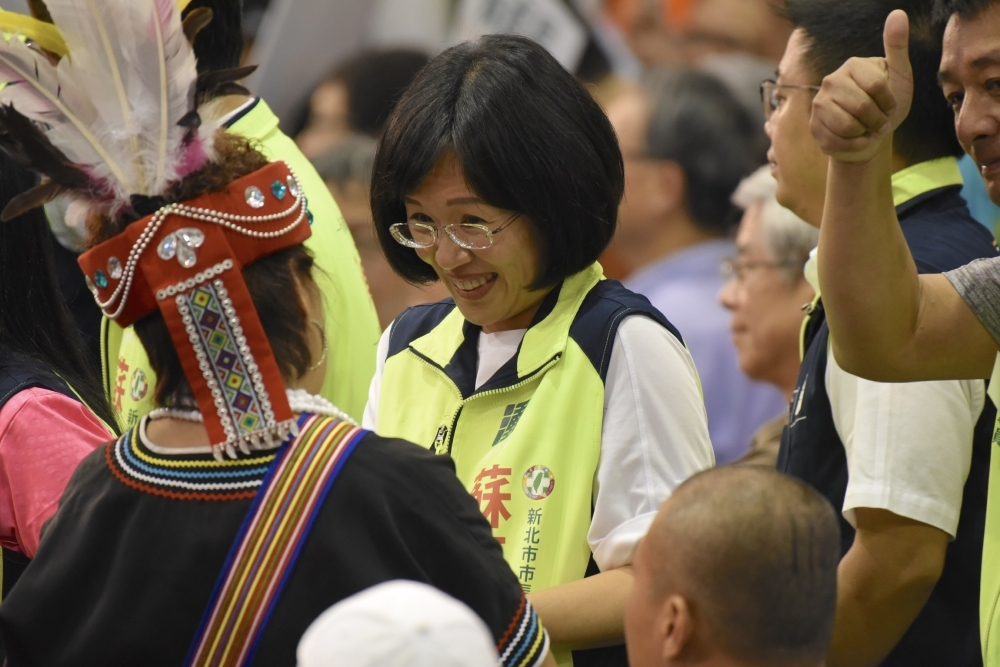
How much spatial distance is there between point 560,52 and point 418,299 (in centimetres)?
129

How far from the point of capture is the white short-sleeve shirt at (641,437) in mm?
2271

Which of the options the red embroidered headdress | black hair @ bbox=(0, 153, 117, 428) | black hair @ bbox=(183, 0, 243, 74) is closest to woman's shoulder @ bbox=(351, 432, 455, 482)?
the red embroidered headdress

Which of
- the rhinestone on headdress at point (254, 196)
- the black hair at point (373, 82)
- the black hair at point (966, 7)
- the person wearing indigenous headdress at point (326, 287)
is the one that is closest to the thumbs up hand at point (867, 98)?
the black hair at point (966, 7)

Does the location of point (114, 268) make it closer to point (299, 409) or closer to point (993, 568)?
point (299, 409)

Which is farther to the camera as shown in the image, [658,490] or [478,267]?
[478,267]

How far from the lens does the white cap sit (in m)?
1.42

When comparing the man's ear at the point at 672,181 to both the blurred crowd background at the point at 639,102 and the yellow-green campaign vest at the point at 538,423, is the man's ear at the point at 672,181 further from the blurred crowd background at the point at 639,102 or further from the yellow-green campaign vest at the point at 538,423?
the yellow-green campaign vest at the point at 538,423

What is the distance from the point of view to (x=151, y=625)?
1.77m

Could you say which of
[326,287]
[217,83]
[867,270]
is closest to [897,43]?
[867,270]

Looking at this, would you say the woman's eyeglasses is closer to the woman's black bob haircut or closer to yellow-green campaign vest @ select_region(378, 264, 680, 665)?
the woman's black bob haircut

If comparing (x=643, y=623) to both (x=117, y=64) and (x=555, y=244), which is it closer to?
(x=555, y=244)

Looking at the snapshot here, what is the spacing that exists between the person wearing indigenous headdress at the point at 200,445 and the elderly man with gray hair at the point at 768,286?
9.46ft

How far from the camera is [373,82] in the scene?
612 centimetres

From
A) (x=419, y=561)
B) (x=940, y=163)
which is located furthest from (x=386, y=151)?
(x=940, y=163)
